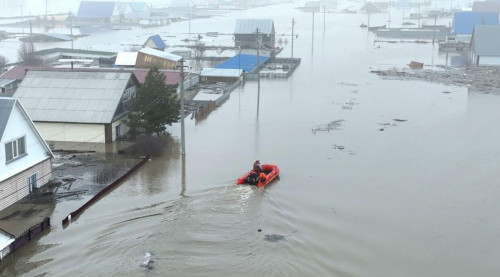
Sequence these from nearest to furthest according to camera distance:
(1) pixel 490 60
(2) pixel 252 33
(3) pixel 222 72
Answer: (3) pixel 222 72
(1) pixel 490 60
(2) pixel 252 33

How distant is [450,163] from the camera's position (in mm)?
10422

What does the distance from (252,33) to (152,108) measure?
1867 cm

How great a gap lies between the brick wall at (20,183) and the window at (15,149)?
25 cm

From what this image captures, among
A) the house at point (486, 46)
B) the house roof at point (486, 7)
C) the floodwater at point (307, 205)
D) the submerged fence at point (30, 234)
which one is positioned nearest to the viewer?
the floodwater at point (307, 205)

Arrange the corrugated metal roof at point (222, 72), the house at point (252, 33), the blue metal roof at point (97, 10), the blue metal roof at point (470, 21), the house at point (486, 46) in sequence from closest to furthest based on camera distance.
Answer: the corrugated metal roof at point (222, 72), the house at point (486, 46), the house at point (252, 33), the blue metal roof at point (470, 21), the blue metal roof at point (97, 10)

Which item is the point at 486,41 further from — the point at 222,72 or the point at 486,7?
the point at 486,7

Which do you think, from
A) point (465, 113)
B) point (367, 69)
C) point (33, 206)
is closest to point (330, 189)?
point (33, 206)

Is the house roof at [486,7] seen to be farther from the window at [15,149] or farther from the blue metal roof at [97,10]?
the window at [15,149]

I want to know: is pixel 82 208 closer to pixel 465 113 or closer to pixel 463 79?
pixel 465 113

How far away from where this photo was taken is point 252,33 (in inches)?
1153

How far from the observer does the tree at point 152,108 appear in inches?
446

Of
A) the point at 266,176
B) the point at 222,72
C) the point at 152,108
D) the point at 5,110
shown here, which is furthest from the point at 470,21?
the point at 5,110

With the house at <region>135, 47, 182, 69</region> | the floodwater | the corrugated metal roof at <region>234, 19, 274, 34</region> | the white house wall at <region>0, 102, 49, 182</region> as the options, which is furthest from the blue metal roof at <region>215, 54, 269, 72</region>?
the white house wall at <region>0, 102, 49, 182</region>

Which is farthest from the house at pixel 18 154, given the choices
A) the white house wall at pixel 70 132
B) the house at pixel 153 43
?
the house at pixel 153 43
